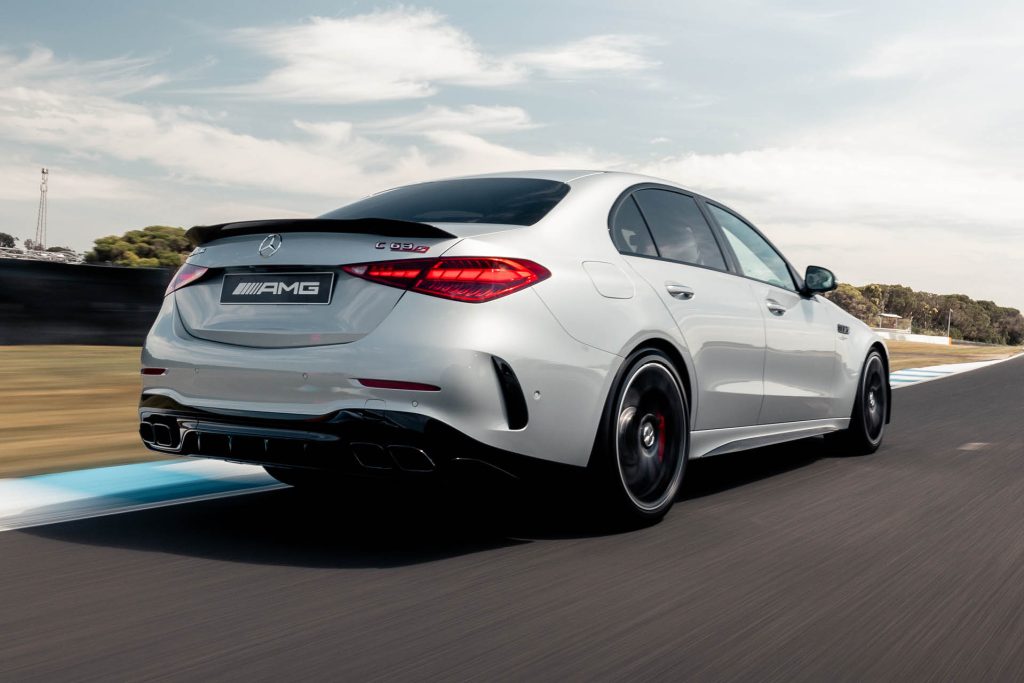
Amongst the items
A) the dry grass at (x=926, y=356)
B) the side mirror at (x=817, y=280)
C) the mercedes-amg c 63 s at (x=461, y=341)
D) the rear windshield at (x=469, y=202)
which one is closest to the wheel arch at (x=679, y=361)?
the mercedes-amg c 63 s at (x=461, y=341)

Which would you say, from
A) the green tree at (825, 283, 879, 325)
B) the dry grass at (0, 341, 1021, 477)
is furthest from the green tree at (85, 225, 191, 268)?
the green tree at (825, 283, 879, 325)

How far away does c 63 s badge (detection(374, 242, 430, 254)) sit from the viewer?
4073 millimetres

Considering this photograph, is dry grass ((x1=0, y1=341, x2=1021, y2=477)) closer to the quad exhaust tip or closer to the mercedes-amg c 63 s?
the mercedes-amg c 63 s

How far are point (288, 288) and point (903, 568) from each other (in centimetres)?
262

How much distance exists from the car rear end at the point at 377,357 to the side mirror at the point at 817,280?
8.77 feet

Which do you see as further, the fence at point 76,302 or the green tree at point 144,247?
the green tree at point 144,247

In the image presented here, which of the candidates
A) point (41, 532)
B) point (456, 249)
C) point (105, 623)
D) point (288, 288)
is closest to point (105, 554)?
point (41, 532)

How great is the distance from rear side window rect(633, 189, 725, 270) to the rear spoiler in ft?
4.55

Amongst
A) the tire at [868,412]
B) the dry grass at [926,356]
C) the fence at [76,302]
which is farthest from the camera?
the dry grass at [926,356]

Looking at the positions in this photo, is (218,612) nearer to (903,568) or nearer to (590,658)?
(590,658)

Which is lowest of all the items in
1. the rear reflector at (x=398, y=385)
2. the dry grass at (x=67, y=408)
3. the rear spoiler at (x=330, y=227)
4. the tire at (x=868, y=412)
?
the dry grass at (x=67, y=408)

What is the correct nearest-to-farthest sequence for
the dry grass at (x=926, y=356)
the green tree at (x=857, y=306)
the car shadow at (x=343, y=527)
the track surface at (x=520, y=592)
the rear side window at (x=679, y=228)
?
the track surface at (x=520, y=592)
the car shadow at (x=343, y=527)
the rear side window at (x=679, y=228)
the dry grass at (x=926, y=356)
the green tree at (x=857, y=306)

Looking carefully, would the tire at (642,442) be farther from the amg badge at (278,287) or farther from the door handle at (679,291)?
the amg badge at (278,287)

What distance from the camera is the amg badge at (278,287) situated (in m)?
4.13
